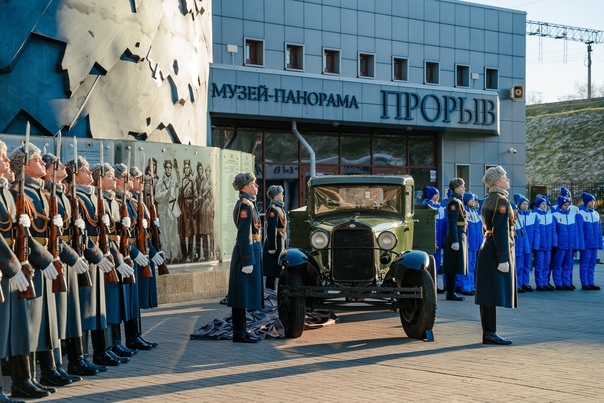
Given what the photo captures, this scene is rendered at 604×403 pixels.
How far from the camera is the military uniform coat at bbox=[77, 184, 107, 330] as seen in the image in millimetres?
9133

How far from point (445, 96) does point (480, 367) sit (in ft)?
94.0

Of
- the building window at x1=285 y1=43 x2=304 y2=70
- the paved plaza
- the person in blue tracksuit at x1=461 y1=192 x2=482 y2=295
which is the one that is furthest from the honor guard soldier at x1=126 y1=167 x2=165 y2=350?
the building window at x1=285 y1=43 x2=304 y2=70

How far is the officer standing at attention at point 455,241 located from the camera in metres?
16.8

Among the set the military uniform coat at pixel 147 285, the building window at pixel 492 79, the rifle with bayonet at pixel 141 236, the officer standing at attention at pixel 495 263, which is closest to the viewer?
the rifle with bayonet at pixel 141 236

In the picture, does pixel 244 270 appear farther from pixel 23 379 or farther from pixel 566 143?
pixel 566 143

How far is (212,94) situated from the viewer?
3084cm

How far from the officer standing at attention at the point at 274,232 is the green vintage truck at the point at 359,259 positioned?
320 centimetres

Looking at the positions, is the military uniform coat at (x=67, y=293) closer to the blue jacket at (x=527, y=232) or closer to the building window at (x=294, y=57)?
the blue jacket at (x=527, y=232)

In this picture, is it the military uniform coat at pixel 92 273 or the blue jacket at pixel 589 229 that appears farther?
the blue jacket at pixel 589 229

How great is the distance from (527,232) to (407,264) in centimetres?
851

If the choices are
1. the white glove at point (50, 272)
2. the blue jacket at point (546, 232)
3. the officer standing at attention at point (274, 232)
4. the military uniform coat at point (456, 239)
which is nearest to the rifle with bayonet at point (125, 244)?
the white glove at point (50, 272)

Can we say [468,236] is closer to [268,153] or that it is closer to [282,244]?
[282,244]

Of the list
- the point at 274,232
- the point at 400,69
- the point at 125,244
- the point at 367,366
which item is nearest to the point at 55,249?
the point at 125,244

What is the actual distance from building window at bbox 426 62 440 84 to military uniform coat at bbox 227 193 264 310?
2774 cm
